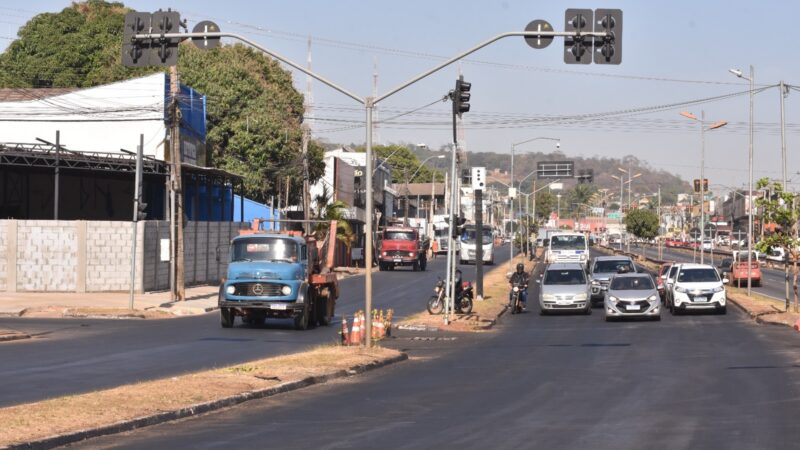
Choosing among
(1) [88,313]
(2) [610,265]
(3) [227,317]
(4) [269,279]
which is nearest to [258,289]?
(4) [269,279]

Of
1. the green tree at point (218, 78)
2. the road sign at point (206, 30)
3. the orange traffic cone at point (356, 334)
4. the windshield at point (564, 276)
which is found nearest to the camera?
the road sign at point (206, 30)

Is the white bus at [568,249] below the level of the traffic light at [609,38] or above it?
below

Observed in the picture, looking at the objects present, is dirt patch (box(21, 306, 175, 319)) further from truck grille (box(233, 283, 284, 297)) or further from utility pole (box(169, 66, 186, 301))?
Result: truck grille (box(233, 283, 284, 297))

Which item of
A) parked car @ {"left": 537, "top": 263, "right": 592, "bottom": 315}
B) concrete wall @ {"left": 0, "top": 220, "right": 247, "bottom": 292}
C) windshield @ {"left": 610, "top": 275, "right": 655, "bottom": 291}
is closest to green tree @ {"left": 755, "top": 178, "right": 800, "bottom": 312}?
windshield @ {"left": 610, "top": 275, "right": 655, "bottom": 291}

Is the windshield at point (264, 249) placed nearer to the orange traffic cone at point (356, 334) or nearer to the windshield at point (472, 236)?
the orange traffic cone at point (356, 334)

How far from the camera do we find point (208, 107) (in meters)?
78.9

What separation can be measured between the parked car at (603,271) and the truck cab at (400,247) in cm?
2614

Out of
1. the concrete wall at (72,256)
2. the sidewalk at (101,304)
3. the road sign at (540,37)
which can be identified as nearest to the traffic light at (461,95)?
the sidewalk at (101,304)

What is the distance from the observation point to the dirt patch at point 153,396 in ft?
42.4

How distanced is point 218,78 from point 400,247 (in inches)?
636

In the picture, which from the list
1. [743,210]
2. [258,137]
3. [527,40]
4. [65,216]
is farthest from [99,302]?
[743,210]

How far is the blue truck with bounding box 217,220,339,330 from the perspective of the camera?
105ft

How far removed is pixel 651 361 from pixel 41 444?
14.9m

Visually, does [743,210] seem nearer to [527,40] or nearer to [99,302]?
[99,302]
